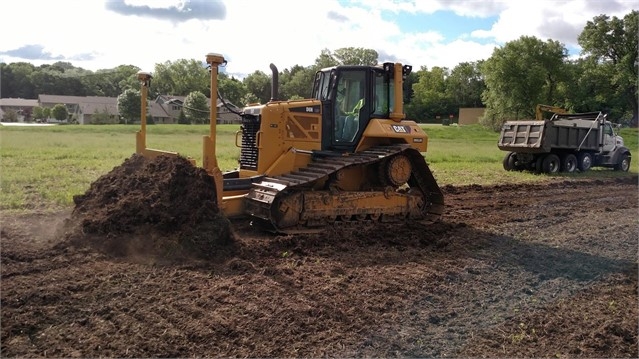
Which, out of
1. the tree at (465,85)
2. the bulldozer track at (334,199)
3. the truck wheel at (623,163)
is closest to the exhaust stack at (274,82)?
the bulldozer track at (334,199)

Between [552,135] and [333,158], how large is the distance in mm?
14337

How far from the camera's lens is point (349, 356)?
4504 millimetres

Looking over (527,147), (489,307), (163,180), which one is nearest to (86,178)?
(163,180)

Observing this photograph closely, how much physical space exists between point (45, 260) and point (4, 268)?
1.43 feet

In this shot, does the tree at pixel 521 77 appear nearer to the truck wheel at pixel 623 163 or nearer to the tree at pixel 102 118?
the truck wheel at pixel 623 163

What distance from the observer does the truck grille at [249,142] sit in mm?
9312

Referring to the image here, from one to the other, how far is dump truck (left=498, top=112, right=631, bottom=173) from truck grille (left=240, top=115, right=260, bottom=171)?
14.4 meters

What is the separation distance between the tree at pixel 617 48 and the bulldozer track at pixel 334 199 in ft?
181

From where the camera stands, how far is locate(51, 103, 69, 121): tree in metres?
60.4

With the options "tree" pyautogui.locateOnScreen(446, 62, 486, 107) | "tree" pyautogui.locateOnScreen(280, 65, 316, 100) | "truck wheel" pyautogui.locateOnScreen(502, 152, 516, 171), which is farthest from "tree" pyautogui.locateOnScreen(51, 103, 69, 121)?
"tree" pyautogui.locateOnScreen(446, 62, 486, 107)

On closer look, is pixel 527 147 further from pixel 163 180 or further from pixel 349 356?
pixel 349 356

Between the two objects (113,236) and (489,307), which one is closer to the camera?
(489,307)

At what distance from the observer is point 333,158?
Answer: 9.39 meters

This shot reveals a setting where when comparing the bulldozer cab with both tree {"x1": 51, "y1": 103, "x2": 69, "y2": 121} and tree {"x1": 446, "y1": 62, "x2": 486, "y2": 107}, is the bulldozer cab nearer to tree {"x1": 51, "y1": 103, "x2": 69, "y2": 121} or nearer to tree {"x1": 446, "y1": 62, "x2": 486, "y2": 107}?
tree {"x1": 51, "y1": 103, "x2": 69, "y2": 121}
